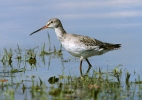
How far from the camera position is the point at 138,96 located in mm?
6691

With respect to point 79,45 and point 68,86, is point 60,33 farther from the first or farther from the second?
point 68,86

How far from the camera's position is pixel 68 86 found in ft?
23.9

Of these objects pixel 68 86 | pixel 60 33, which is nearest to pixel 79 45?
pixel 60 33

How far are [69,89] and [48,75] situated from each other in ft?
4.84

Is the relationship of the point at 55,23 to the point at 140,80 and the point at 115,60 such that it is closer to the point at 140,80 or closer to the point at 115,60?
the point at 115,60

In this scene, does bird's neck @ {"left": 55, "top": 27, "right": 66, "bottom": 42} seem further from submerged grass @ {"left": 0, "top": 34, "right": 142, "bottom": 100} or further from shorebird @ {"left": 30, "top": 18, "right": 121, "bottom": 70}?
submerged grass @ {"left": 0, "top": 34, "right": 142, "bottom": 100}

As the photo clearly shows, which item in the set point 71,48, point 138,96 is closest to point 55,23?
point 71,48

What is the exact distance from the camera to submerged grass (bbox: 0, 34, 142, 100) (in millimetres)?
6637

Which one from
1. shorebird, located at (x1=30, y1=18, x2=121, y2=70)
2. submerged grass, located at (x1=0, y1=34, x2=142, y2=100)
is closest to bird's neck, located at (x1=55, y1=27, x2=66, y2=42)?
shorebird, located at (x1=30, y1=18, x2=121, y2=70)

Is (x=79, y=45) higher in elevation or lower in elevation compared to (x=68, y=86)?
higher

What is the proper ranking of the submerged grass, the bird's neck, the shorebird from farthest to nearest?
the bird's neck → the shorebird → the submerged grass

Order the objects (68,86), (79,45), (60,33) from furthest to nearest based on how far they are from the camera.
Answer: (60,33), (79,45), (68,86)

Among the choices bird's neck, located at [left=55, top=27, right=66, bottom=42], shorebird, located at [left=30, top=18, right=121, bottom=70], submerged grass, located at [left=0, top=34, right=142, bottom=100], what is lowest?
submerged grass, located at [left=0, top=34, right=142, bottom=100]

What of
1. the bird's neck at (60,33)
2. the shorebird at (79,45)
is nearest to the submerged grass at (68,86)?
the shorebird at (79,45)
